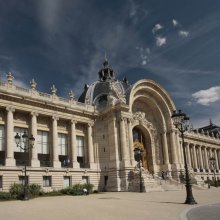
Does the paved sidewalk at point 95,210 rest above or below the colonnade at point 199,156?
below

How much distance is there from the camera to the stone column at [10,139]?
3239cm

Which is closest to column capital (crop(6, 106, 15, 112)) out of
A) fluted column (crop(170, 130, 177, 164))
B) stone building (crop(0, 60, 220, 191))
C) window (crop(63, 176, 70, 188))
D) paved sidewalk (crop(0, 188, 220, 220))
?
stone building (crop(0, 60, 220, 191))

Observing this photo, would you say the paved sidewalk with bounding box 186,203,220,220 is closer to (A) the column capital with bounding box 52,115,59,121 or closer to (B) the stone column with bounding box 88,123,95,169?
(A) the column capital with bounding box 52,115,59,121

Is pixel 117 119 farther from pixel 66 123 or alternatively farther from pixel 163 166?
pixel 163 166

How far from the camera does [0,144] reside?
1316 inches

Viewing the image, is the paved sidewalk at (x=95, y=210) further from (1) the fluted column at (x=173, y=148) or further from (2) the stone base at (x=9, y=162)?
(1) the fluted column at (x=173, y=148)

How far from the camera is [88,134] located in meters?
42.2

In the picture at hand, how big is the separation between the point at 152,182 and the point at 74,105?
50.0ft

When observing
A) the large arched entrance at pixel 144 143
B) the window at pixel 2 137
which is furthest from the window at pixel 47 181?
the large arched entrance at pixel 144 143

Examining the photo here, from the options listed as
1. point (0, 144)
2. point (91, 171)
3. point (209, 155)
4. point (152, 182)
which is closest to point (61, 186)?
point (91, 171)

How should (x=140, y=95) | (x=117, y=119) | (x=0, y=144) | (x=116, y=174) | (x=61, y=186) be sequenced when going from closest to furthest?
(x=0, y=144) < (x=61, y=186) < (x=116, y=174) < (x=117, y=119) < (x=140, y=95)

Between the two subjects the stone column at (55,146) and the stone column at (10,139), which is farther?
the stone column at (55,146)

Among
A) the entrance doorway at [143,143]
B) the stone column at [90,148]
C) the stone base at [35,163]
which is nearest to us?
the stone base at [35,163]

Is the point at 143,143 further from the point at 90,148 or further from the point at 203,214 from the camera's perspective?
the point at 203,214
